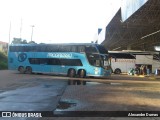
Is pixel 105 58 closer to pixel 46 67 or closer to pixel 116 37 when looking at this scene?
pixel 46 67

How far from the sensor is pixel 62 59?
36781 millimetres

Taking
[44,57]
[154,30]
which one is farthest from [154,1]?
[154,30]

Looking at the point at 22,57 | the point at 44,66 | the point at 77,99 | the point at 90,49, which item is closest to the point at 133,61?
the point at 44,66

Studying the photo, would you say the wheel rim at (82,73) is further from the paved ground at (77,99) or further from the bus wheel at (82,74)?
the paved ground at (77,99)

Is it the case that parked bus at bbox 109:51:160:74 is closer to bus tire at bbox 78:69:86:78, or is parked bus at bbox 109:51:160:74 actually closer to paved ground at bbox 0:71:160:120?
bus tire at bbox 78:69:86:78

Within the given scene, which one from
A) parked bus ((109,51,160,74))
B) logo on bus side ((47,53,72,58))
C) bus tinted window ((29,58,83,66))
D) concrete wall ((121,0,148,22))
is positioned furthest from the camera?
parked bus ((109,51,160,74))

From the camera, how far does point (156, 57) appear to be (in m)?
56.1

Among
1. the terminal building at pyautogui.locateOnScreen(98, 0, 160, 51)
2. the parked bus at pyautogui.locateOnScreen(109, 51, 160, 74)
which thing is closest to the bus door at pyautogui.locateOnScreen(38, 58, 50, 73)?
the terminal building at pyautogui.locateOnScreen(98, 0, 160, 51)

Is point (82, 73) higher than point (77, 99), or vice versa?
point (82, 73)

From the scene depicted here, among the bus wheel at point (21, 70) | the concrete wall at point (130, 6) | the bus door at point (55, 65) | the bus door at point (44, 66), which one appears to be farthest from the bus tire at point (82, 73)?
the bus wheel at point (21, 70)

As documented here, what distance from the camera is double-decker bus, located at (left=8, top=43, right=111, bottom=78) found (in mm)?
34688

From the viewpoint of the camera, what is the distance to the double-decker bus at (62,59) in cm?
3469

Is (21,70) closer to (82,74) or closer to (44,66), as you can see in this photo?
(44,66)

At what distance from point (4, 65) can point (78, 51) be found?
1097 inches
